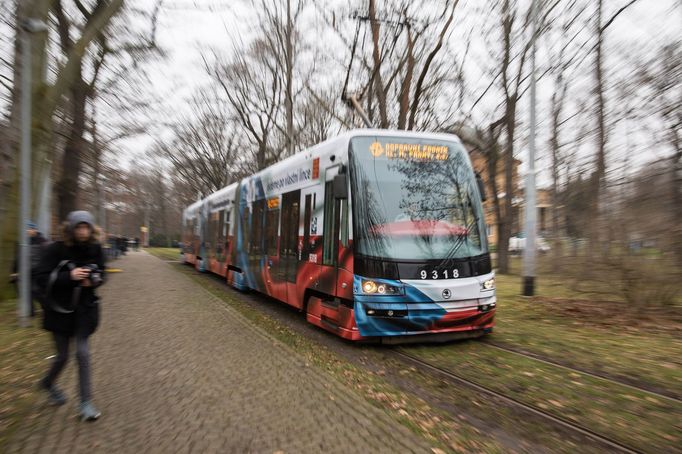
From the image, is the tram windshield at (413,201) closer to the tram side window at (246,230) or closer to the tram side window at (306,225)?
the tram side window at (306,225)

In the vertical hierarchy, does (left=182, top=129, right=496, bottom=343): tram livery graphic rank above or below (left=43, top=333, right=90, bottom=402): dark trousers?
above

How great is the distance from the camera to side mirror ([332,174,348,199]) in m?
6.53

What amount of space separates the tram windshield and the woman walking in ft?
11.0

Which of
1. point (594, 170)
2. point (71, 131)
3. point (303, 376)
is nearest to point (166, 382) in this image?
point (303, 376)

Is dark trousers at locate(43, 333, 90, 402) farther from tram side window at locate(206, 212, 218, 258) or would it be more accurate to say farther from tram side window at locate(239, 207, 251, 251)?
tram side window at locate(206, 212, 218, 258)

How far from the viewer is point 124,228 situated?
73.0 metres

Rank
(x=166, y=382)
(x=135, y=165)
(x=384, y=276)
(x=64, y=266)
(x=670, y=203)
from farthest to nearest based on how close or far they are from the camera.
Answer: (x=135, y=165), (x=670, y=203), (x=384, y=276), (x=166, y=382), (x=64, y=266)

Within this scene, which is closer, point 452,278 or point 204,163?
point 452,278

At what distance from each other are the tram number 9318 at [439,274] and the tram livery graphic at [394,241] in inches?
0.5

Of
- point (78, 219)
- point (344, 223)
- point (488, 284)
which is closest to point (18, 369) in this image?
point (78, 219)

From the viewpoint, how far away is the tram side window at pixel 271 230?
31.8 feet

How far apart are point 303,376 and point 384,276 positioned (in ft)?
5.58

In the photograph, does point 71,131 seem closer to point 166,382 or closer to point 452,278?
point 166,382

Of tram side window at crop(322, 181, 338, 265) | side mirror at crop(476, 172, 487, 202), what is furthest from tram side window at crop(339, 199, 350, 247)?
side mirror at crop(476, 172, 487, 202)
